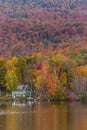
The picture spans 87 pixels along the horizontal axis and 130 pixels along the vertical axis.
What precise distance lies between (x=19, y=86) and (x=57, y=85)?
1285cm

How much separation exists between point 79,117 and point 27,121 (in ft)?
30.5

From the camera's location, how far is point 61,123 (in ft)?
189

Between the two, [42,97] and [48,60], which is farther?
Result: [48,60]

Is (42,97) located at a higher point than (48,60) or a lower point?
lower

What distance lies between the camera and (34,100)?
11175 centimetres

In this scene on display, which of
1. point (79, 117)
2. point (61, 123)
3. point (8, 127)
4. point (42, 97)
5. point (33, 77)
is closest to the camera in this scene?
point (8, 127)

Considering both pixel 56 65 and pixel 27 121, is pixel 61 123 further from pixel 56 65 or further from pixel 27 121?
pixel 56 65

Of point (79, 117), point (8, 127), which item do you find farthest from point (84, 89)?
point (8, 127)

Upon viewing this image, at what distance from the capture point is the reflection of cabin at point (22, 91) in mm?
118956

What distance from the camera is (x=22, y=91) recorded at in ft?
397

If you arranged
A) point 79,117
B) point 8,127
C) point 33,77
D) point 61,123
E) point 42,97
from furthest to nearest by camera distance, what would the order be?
point 33,77 < point 42,97 < point 79,117 < point 61,123 < point 8,127

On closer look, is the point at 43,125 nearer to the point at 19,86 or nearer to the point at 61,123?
the point at 61,123

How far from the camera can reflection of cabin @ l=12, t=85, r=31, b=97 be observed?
390 ft

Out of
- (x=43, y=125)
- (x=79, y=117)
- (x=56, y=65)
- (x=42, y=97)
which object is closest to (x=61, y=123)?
(x=43, y=125)
